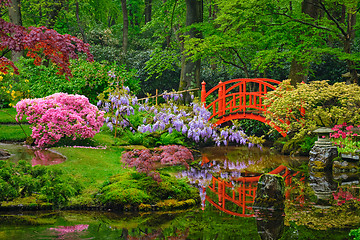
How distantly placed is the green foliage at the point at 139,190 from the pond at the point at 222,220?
307mm

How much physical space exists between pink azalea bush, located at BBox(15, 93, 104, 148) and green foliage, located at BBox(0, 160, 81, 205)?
4.45m

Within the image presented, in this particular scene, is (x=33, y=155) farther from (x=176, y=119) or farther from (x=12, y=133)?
(x=176, y=119)

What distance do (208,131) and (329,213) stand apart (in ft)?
15.4

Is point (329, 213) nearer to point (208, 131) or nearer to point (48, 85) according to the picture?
point (208, 131)

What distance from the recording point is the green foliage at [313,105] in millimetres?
12680

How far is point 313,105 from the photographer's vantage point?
13055mm

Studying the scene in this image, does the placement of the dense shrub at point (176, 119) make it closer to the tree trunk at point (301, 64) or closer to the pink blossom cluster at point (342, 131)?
the pink blossom cluster at point (342, 131)

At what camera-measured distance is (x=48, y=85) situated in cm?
1664

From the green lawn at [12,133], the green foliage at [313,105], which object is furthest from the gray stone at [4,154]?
the green foliage at [313,105]

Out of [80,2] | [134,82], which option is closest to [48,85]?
[134,82]

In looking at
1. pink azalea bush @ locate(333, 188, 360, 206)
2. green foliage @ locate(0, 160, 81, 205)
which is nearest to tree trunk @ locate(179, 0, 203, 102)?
pink azalea bush @ locate(333, 188, 360, 206)

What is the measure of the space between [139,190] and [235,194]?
2275 mm

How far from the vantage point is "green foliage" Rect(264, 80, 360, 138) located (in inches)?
499

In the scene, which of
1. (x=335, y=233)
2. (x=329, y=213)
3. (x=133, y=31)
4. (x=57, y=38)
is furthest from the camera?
(x=133, y=31)
